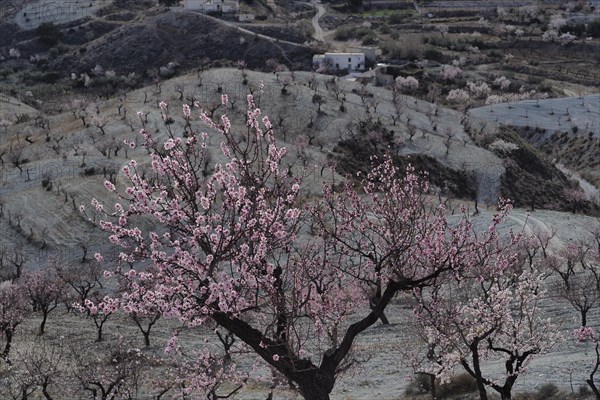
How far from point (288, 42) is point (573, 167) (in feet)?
171

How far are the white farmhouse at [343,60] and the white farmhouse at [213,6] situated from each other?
2871 centimetres

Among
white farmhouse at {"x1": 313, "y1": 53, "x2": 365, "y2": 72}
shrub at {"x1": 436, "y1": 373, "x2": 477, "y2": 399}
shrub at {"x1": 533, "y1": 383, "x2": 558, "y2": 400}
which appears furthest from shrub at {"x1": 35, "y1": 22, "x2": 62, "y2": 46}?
shrub at {"x1": 533, "y1": 383, "x2": 558, "y2": 400}

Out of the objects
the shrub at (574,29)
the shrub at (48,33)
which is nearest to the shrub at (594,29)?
the shrub at (574,29)

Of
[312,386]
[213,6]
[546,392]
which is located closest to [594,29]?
[213,6]

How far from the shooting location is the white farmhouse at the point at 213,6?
125 metres

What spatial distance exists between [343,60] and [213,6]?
33.0 m

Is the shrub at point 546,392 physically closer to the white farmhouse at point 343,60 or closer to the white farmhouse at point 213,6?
the white farmhouse at point 343,60

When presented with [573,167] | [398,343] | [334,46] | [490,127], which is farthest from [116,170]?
[334,46]

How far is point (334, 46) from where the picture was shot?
122750 millimetres

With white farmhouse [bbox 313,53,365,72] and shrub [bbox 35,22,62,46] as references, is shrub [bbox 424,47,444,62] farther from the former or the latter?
shrub [bbox 35,22,62,46]

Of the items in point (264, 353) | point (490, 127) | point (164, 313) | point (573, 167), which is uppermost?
point (164, 313)

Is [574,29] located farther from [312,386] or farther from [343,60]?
[312,386]

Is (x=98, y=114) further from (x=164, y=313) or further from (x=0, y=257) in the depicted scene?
(x=164, y=313)

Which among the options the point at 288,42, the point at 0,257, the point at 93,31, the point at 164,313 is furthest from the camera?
the point at 93,31
